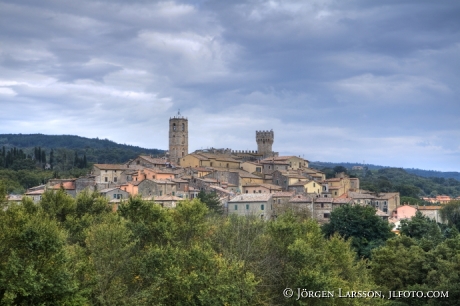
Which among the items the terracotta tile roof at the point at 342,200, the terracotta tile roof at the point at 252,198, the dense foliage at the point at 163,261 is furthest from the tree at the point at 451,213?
the dense foliage at the point at 163,261

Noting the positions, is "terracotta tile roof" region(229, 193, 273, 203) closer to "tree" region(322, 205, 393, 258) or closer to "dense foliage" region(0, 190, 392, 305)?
"tree" region(322, 205, 393, 258)

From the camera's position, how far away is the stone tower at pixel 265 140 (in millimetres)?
126625

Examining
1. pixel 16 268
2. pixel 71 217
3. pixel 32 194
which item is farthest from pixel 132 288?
pixel 32 194

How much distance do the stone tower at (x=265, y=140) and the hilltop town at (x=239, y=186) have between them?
16706 mm

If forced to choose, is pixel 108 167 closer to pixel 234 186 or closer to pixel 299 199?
pixel 234 186

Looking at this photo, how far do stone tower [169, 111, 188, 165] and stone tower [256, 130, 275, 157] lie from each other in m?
16.5

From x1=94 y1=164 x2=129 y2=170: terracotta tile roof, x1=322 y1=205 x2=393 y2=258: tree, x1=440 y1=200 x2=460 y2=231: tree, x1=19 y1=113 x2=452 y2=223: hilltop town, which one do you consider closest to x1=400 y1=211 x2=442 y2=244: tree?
x1=322 y1=205 x2=393 y2=258: tree

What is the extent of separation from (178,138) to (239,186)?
32.3 m

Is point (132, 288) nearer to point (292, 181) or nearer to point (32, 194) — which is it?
point (32, 194)

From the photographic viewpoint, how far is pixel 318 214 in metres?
74.8

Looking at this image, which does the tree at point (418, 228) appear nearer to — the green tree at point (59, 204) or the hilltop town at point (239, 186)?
the hilltop town at point (239, 186)

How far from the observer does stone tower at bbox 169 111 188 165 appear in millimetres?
116688

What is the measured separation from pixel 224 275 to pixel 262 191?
5614 cm

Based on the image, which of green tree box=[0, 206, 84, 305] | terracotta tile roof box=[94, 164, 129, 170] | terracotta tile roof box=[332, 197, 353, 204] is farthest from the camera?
terracotta tile roof box=[94, 164, 129, 170]
